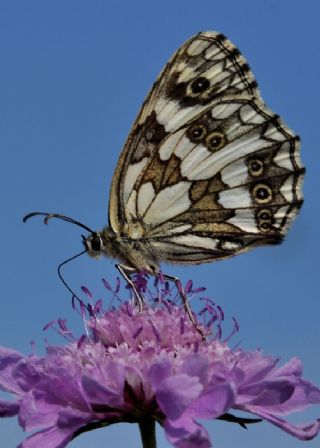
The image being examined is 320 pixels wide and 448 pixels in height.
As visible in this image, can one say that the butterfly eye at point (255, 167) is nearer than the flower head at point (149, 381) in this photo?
No

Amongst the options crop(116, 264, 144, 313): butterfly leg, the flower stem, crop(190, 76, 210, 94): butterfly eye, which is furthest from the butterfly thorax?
the flower stem

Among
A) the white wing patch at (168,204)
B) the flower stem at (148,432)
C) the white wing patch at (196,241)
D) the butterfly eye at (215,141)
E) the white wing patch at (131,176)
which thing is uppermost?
the butterfly eye at (215,141)

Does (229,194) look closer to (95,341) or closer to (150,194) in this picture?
(150,194)

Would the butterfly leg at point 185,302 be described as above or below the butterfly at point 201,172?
below

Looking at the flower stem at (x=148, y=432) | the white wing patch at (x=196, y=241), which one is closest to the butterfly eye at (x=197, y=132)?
the white wing patch at (x=196, y=241)

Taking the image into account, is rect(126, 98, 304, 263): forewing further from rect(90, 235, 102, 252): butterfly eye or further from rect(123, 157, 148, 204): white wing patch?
rect(90, 235, 102, 252): butterfly eye

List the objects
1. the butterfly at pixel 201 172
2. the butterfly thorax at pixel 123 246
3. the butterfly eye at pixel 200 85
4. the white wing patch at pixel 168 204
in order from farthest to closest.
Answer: the butterfly eye at pixel 200 85
the white wing patch at pixel 168 204
the butterfly at pixel 201 172
the butterfly thorax at pixel 123 246

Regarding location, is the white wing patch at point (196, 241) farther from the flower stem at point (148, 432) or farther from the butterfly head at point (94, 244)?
the flower stem at point (148, 432)
